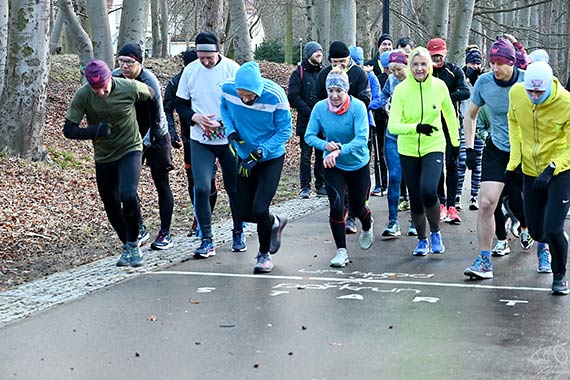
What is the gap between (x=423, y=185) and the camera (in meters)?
10.8

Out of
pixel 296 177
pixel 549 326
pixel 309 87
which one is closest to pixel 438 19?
pixel 296 177

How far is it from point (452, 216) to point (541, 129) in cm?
460

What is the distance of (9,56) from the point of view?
16688mm

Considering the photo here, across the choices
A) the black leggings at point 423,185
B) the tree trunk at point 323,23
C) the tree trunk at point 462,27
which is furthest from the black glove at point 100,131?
the tree trunk at point 323,23

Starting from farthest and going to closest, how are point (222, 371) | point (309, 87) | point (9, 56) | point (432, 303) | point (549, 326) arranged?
point (9, 56), point (309, 87), point (432, 303), point (549, 326), point (222, 371)

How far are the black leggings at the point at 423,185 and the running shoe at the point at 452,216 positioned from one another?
2.29 meters

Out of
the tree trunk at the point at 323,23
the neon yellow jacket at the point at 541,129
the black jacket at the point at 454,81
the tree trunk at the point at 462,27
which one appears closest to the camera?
the neon yellow jacket at the point at 541,129

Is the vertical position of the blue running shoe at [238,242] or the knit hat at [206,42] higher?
the knit hat at [206,42]

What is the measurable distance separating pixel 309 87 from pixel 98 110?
5.69 meters

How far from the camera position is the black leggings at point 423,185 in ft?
35.3

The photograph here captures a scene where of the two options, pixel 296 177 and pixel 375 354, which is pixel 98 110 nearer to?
pixel 375 354

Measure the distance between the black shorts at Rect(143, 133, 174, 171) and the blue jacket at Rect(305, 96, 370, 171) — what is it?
5.40 ft

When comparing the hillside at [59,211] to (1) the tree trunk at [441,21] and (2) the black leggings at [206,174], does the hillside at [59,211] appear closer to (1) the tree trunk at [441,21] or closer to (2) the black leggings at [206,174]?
(2) the black leggings at [206,174]

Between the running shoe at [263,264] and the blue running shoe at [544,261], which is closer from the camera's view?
the blue running shoe at [544,261]
